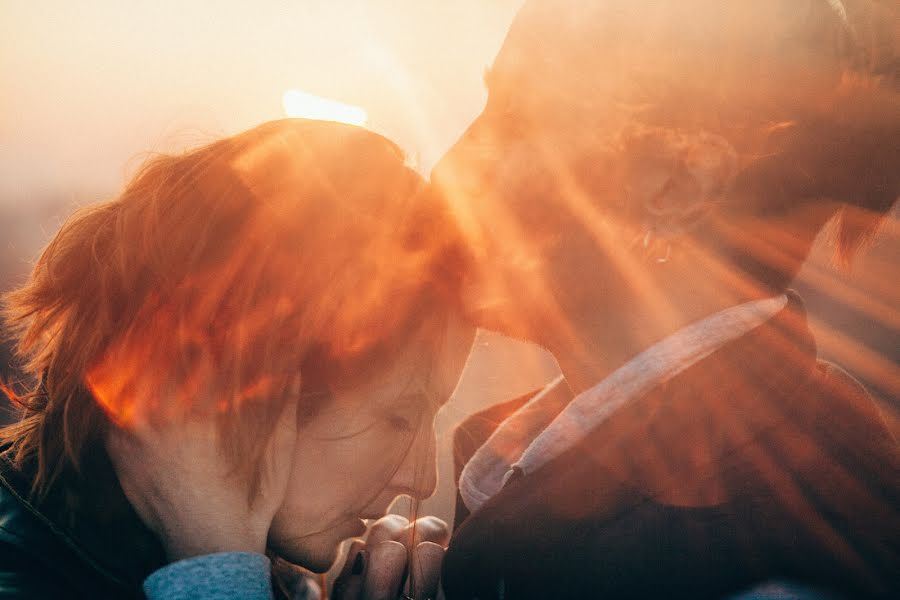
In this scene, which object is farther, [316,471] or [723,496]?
[316,471]

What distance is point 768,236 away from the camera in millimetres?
1234

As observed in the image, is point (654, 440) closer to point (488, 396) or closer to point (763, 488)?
point (763, 488)

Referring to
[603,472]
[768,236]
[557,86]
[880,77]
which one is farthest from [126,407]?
[880,77]

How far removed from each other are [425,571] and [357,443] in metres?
0.45

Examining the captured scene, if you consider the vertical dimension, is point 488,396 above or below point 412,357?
below

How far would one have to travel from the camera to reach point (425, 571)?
5.31 feet

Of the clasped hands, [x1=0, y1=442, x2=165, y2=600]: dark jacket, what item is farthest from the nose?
[x1=0, y1=442, x2=165, y2=600]: dark jacket

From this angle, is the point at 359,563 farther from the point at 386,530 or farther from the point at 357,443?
the point at 357,443

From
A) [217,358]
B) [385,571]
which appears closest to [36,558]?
[217,358]

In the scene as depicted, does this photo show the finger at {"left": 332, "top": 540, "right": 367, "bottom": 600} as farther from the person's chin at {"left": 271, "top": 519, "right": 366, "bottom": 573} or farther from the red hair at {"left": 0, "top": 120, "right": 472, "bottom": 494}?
the red hair at {"left": 0, "top": 120, "right": 472, "bottom": 494}

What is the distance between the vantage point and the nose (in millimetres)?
1757

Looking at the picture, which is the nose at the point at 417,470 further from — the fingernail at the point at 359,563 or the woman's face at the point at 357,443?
the fingernail at the point at 359,563

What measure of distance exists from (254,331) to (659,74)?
1.07 metres

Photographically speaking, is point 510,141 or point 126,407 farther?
point 510,141
